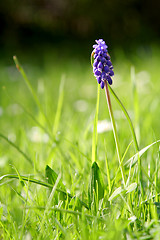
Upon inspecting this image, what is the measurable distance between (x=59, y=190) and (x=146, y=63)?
9.86 feet

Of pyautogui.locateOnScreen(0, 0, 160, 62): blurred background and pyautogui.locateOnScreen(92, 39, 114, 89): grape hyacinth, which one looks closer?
pyautogui.locateOnScreen(92, 39, 114, 89): grape hyacinth

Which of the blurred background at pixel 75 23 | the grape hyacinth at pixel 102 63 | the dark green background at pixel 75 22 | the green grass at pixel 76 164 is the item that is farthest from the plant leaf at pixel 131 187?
the dark green background at pixel 75 22

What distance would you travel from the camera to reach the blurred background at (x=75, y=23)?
5.41 m

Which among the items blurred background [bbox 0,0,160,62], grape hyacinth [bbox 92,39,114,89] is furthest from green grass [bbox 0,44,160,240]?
blurred background [bbox 0,0,160,62]

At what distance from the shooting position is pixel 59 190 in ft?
2.93

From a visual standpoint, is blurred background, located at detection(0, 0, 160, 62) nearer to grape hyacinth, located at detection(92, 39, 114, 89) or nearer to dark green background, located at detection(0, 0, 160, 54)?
dark green background, located at detection(0, 0, 160, 54)

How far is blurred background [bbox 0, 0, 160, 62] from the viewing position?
5.41m

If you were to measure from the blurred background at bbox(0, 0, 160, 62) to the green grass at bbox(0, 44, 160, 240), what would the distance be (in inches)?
78.6

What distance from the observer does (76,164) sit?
1.15 metres

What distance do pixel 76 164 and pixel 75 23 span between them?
488 cm

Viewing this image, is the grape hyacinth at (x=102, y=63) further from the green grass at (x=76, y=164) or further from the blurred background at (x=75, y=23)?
the blurred background at (x=75, y=23)

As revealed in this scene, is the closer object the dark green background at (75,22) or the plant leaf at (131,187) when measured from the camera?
the plant leaf at (131,187)

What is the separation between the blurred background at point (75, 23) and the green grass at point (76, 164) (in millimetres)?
A: 1998

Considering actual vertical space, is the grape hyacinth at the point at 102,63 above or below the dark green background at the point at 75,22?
below
